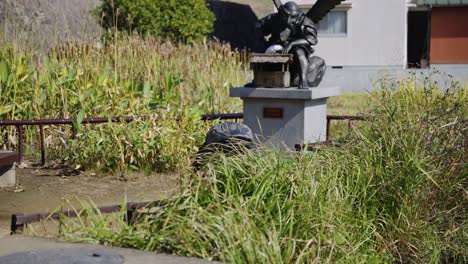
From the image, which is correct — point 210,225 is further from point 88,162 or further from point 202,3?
point 202,3

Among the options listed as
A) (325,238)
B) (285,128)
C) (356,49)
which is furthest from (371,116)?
(356,49)

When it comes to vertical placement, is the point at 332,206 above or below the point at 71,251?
above

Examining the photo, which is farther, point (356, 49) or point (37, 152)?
point (356, 49)

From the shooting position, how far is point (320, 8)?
10.2 meters

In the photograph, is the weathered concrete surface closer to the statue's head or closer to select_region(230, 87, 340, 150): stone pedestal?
select_region(230, 87, 340, 150): stone pedestal

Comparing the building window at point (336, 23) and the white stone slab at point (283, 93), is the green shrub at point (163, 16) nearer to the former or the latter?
the building window at point (336, 23)

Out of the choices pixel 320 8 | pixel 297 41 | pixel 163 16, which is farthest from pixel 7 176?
pixel 163 16

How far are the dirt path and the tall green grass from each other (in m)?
1.91

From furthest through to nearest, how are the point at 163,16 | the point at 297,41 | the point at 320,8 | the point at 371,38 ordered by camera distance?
the point at 371,38 → the point at 163,16 → the point at 320,8 → the point at 297,41

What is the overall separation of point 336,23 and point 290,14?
741 inches

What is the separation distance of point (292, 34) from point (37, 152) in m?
3.77

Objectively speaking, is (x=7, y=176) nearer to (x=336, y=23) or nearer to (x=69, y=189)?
(x=69, y=189)

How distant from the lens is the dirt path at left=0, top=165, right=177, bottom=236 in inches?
322

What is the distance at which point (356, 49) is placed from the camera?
91.7 feet
